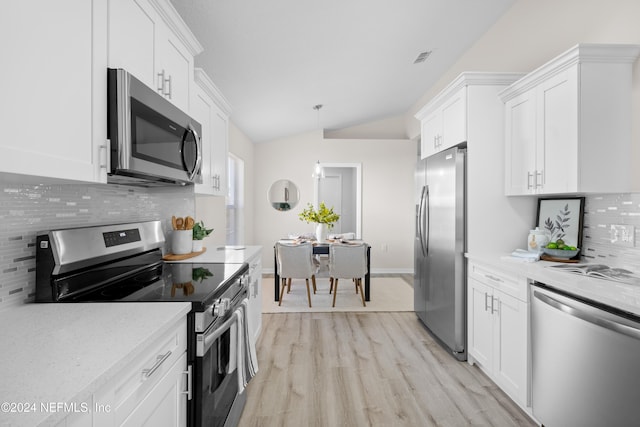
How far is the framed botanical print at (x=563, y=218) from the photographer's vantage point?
2195 millimetres

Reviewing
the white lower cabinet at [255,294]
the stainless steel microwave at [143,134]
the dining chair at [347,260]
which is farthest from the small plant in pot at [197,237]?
→ the dining chair at [347,260]

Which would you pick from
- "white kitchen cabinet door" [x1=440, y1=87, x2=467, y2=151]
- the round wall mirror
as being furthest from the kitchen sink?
the round wall mirror

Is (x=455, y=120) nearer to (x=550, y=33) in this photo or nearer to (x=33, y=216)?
(x=550, y=33)

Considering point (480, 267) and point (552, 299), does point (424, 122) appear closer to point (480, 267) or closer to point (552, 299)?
point (480, 267)

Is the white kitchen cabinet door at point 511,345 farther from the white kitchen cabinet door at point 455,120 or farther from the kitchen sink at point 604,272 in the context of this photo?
the white kitchen cabinet door at point 455,120

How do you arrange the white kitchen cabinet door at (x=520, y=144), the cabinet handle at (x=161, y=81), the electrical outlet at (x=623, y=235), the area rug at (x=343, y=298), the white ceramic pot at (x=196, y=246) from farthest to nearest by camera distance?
the area rug at (x=343, y=298) < the white ceramic pot at (x=196, y=246) < the white kitchen cabinet door at (x=520, y=144) < the electrical outlet at (x=623, y=235) < the cabinet handle at (x=161, y=81)

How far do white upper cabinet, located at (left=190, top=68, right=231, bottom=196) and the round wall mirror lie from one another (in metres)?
3.02

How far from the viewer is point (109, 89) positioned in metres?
1.22

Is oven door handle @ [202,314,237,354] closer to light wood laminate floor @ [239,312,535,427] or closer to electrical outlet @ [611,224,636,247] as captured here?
light wood laminate floor @ [239,312,535,427]

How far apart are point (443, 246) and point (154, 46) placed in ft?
8.33

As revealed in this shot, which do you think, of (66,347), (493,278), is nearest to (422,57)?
(493,278)

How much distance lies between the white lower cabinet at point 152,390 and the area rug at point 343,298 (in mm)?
2767

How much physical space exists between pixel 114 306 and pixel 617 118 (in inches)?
109

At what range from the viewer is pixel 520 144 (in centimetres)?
243
